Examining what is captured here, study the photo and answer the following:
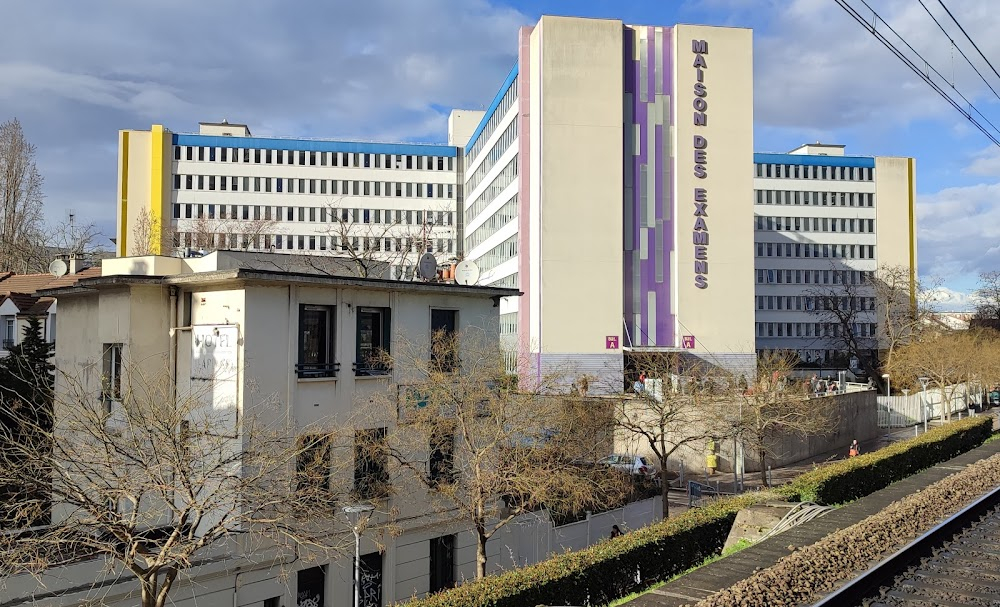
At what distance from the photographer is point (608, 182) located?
48.8 m

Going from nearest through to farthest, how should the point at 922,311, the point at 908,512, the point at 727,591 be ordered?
the point at 727,591
the point at 908,512
the point at 922,311

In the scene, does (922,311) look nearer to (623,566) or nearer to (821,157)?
(821,157)

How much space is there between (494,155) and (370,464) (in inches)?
1677

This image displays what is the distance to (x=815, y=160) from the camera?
77.1 m

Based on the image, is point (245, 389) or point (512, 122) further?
point (512, 122)

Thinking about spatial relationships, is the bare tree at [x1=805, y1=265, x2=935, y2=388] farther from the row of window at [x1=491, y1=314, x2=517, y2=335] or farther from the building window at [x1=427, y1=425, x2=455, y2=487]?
the building window at [x1=427, y1=425, x2=455, y2=487]

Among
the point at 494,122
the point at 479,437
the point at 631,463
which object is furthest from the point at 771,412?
the point at 494,122

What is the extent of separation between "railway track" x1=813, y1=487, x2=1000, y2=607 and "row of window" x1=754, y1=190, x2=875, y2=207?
228 feet

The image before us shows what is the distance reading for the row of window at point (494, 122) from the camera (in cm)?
5309

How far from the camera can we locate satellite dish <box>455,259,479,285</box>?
24.2 m

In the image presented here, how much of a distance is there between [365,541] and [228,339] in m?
5.87

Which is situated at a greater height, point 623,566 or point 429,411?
point 429,411

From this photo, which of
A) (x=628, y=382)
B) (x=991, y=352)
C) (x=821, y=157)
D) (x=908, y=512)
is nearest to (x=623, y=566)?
(x=908, y=512)

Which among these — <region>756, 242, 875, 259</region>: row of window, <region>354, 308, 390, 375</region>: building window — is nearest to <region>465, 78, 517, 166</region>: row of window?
<region>756, 242, 875, 259</region>: row of window
